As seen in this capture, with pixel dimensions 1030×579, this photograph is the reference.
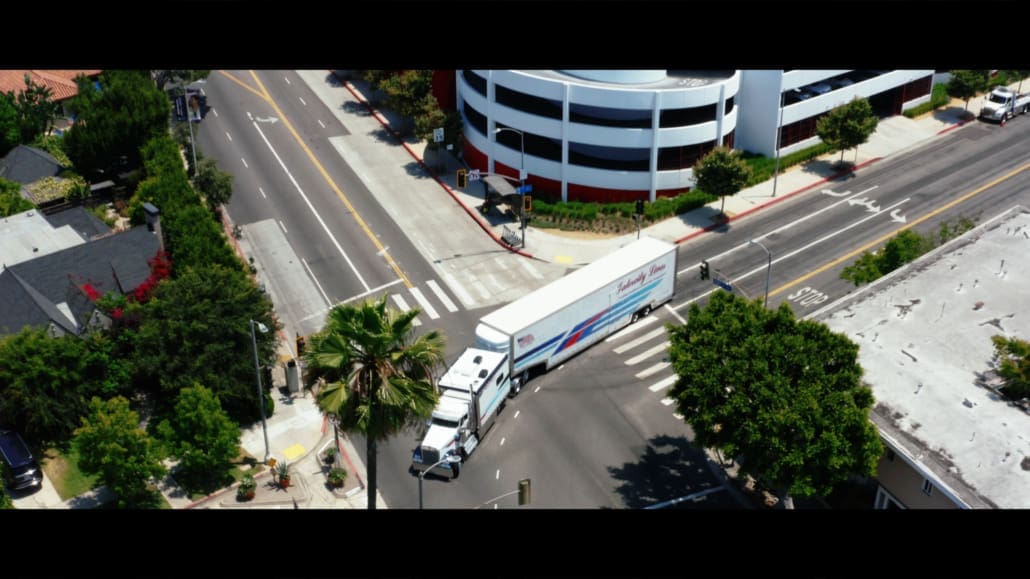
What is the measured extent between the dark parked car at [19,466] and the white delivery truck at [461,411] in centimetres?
1708

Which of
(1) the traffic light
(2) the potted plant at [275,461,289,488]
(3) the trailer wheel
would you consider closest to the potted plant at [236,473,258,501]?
(2) the potted plant at [275,461,289,488]

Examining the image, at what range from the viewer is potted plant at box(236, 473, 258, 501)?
44094 mm

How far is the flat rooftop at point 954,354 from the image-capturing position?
122ft

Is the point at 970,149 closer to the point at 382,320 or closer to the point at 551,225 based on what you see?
→ the point at 551,225

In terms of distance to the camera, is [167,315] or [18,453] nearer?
[18,453]

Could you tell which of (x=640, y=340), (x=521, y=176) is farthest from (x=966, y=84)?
(x=640, y=340)

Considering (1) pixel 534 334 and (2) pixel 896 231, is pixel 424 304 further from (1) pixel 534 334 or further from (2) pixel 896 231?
(2) pixel 896 231

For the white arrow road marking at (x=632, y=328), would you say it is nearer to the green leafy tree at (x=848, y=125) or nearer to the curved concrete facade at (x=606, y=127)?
the curved concrete facade at (x=606, y=127)

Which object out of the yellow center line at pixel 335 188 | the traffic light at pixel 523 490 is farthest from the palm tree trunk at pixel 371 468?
the yellow center line at pixel 335 188

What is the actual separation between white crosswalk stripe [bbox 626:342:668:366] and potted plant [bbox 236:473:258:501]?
20432 mm

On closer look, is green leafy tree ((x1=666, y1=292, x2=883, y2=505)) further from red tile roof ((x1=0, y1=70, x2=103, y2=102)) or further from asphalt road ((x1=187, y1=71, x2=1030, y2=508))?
red tile roof ((x1=0, y1=70, x2=103, y2=102))
